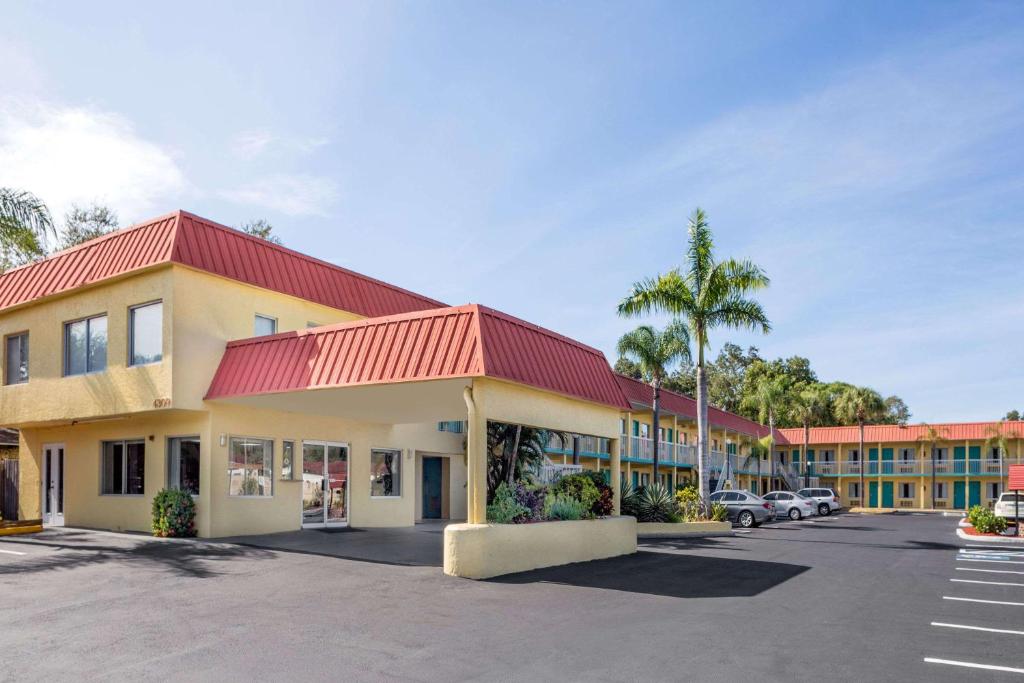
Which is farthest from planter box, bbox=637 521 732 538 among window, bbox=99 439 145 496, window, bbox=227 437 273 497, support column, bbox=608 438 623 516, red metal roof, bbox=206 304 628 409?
window, bbox=99 439 145 496

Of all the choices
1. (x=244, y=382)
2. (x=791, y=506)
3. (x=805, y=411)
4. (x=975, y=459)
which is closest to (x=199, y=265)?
(x=244, y=382)

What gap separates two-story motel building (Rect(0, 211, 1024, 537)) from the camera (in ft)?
50.9

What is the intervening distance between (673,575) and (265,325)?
37.9ft

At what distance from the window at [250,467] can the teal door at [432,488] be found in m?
8.84

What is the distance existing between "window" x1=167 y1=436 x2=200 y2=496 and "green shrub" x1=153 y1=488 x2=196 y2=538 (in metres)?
0.37

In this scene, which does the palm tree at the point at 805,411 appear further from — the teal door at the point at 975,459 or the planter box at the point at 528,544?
the planter box at the point at 528,544

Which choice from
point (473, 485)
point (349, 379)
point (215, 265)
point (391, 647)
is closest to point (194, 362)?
point (215, 265)

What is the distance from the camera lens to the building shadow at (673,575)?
13.7 metres

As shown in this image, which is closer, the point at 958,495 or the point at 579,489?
the point at 579,489

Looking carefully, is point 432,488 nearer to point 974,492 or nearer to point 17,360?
point 17,360

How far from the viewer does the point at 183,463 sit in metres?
19.7

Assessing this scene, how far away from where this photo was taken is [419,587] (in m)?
13.0

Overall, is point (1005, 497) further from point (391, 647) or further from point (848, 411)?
point (391, 647)

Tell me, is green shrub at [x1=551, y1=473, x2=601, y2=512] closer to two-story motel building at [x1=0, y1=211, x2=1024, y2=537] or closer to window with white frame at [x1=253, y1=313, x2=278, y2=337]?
two-story motel building at [x1=0, y1=211, x2=1024, y2=537]
